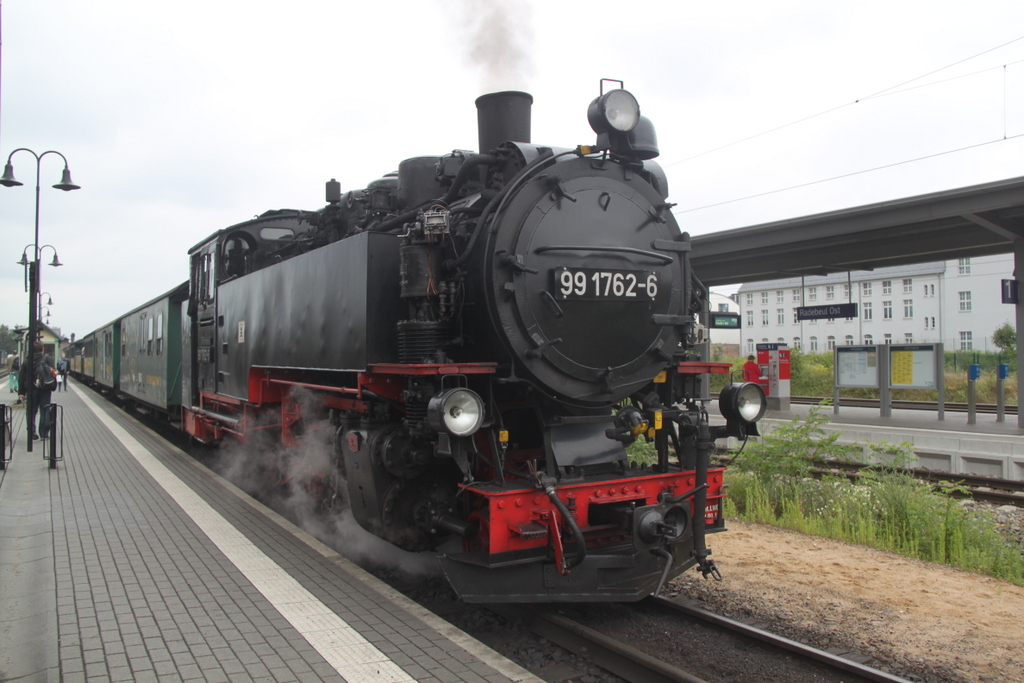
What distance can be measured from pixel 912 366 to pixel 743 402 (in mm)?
10137

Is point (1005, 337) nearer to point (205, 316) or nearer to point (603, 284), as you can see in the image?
point (205, 316)

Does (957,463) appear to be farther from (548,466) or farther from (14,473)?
(14,473)

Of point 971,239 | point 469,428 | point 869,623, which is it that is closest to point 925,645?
point 869,623

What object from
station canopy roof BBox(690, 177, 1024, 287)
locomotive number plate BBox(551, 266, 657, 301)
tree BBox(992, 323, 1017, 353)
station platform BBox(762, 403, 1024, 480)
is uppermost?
station canopy roof BBox(690, 177, 1024, 287)

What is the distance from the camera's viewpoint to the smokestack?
5.09 metres

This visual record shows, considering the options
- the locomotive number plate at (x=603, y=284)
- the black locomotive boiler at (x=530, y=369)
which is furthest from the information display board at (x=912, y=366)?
the locomotive number plate at (x=603, y=284)

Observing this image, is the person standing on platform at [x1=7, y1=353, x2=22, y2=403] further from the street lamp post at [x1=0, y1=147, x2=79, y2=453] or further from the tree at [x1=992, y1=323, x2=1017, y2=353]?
the tree at [x1=992, y1=323, x2=1017, y2=353]

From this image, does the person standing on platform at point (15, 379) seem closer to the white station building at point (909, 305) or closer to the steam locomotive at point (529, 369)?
the steam locomotive at point (529, 369)

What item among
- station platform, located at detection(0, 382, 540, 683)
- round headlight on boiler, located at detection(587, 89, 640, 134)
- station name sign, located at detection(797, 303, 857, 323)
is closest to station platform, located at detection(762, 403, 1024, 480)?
station name sign, located at detection(797, 303, 857, 323)

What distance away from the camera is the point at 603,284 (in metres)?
4.51

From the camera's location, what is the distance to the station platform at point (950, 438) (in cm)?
911

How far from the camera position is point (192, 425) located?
10148mm

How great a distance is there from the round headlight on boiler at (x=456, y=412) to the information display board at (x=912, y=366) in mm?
11551

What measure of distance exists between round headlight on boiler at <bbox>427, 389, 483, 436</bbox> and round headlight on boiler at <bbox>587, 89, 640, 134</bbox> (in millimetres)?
1936
